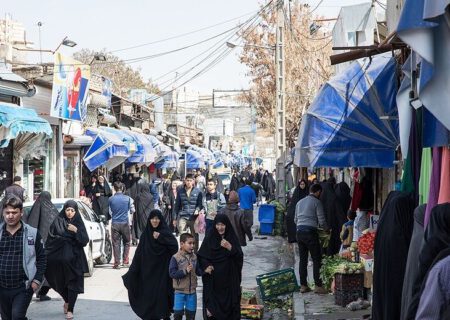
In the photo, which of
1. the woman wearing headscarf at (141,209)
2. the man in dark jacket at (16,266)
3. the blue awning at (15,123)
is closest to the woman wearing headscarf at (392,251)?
the man in dark jacket at (16,266)

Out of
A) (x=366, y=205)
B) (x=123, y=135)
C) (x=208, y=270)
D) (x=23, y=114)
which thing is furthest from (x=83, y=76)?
(x=208, y=270)

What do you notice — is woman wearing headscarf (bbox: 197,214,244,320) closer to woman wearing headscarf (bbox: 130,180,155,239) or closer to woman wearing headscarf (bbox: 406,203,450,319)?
woman wearing headscarf (bbox: 406,203,450,319)

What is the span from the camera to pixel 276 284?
42.9 feet

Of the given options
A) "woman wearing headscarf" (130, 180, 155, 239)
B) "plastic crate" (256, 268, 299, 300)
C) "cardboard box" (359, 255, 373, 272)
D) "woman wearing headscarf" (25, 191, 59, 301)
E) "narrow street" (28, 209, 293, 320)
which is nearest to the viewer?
"cardboard box" (359, 255, 373, 272)

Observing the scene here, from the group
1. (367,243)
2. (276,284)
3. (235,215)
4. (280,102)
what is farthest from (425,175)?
(280,102)

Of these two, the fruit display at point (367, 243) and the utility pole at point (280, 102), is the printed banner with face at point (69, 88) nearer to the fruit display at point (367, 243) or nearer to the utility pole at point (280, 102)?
the utility pole at point (280, 102)

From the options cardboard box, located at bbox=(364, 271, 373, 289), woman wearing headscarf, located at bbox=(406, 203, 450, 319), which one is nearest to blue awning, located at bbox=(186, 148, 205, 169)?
cardboard box, located at bbox=(364, 271, 373, 289)

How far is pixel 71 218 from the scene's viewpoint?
11250mm

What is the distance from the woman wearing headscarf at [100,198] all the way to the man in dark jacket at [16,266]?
13.5 m

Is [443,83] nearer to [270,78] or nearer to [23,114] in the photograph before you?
[23,114]

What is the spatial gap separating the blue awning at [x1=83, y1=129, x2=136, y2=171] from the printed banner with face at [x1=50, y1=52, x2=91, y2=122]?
87 centimetres

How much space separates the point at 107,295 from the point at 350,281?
3958 millimetres

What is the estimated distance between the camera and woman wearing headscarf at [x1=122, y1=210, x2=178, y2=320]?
10406 mm

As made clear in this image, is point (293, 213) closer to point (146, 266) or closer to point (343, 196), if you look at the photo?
point (343, 196)
